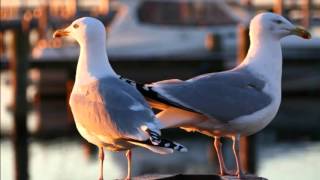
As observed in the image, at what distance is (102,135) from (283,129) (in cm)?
1601

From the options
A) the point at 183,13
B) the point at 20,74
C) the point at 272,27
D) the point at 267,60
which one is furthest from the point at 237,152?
the point at 183,13

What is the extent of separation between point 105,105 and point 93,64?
42cm

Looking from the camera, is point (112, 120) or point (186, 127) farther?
point (186, 127)

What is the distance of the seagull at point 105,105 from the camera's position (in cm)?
553

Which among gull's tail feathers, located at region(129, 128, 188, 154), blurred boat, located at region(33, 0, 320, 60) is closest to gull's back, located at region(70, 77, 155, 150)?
gull's tail feathers, located at region(129, 128, 188, 154)

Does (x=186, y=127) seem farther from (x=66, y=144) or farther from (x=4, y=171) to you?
(x=66, y=144)

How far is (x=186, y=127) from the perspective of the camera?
6328 mm

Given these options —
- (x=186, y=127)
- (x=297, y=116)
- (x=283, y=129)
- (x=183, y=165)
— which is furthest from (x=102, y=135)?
(x=297, y=116)

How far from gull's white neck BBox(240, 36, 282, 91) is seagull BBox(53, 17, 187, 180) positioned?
3.33 ft

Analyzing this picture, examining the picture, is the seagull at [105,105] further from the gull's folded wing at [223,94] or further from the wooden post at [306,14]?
the wooden post at [306,14]

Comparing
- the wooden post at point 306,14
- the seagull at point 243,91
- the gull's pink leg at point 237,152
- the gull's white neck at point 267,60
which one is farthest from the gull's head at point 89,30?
the wooden post at point 306,14

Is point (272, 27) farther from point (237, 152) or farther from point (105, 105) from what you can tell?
point (105, 105)

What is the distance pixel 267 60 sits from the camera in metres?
6.46

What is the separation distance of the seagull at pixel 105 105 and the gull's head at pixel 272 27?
111 centimetres
